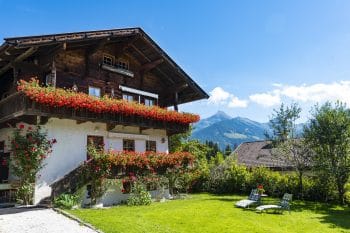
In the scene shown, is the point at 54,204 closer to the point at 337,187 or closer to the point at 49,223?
the point at 49,223

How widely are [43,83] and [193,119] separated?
29.2 ft

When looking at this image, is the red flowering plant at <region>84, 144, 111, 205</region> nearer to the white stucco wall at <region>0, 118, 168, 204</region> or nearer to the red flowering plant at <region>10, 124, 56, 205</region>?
the white stucco wall at <region>0, 118, 168, 204</region>

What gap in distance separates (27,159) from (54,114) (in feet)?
7.11

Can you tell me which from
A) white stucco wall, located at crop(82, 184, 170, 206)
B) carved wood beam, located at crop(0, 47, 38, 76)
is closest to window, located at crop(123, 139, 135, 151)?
white stucco wall, located at crop(82, 184, 170, 206)

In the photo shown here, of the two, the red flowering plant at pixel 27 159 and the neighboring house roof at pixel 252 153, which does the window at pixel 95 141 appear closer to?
the red flowering plant at pixel 27 159

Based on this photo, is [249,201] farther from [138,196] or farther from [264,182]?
[264,182]

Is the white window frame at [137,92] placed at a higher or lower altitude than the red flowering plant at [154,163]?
higher

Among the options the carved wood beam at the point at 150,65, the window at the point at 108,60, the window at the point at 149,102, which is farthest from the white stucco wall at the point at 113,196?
the carved wood beam at the point at 150,65

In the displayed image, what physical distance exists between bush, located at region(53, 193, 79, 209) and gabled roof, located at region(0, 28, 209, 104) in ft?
21.1

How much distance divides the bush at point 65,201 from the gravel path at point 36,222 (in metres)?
0.89

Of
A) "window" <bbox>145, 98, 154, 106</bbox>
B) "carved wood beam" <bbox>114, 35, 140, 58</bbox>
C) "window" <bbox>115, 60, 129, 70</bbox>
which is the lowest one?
"window" <bbox>145, 98, 154, 106</bbox>

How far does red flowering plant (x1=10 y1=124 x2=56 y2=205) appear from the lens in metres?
15.3

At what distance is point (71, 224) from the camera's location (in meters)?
12.0

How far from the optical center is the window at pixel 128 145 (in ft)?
67.3
